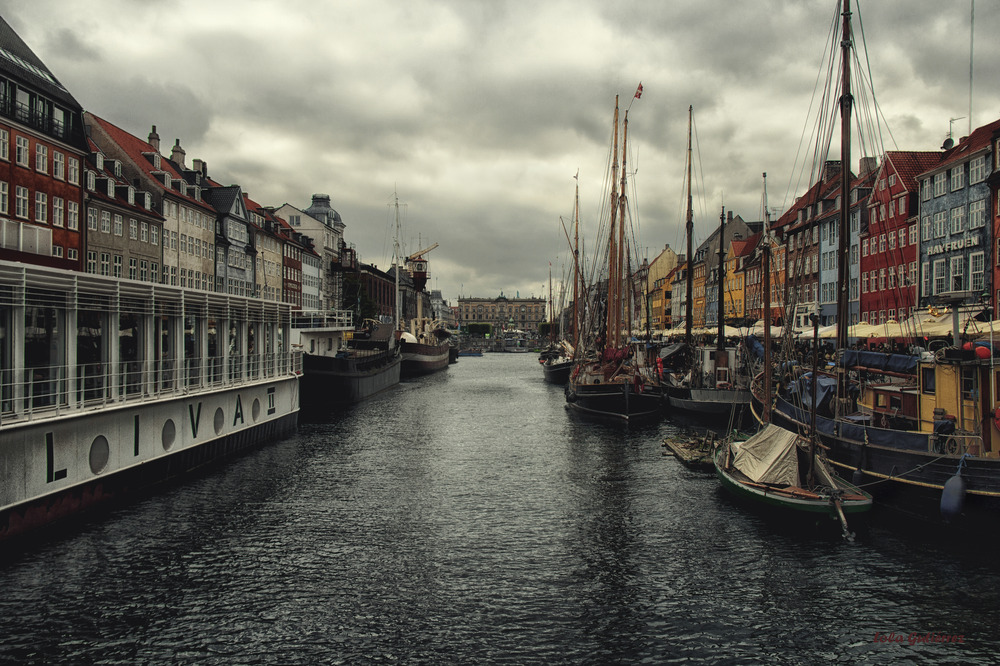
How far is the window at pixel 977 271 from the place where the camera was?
48.1m

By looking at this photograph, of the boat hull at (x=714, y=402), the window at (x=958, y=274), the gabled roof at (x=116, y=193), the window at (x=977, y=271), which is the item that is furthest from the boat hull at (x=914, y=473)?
the gabled roof at (x=116, y=193)

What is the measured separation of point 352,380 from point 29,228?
25462 mm

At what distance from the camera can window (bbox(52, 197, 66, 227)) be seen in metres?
43.2

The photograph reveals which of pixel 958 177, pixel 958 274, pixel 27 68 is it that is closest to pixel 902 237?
pixel 958 177

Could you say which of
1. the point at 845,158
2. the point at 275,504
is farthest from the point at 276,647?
the point at 845,158

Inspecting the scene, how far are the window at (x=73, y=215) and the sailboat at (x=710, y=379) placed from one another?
1680 inches

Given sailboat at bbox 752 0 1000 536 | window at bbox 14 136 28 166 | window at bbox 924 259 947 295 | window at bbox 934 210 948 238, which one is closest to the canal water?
sailboat at bbox 752 0 1000 536

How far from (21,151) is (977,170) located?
63.1m

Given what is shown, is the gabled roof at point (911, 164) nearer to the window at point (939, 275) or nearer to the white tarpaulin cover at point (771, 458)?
the window at point (939, 275)

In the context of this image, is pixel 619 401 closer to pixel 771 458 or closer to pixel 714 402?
pixel 714 402

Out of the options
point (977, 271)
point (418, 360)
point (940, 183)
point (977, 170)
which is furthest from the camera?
point (418, 360)

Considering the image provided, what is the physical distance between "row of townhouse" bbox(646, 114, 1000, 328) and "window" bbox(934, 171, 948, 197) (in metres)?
0.08

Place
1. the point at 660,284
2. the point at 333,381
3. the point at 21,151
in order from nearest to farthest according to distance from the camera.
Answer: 1. the point at 21,151
2. the point at 333,381
3. the point at 660,284

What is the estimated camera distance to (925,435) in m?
20.5
